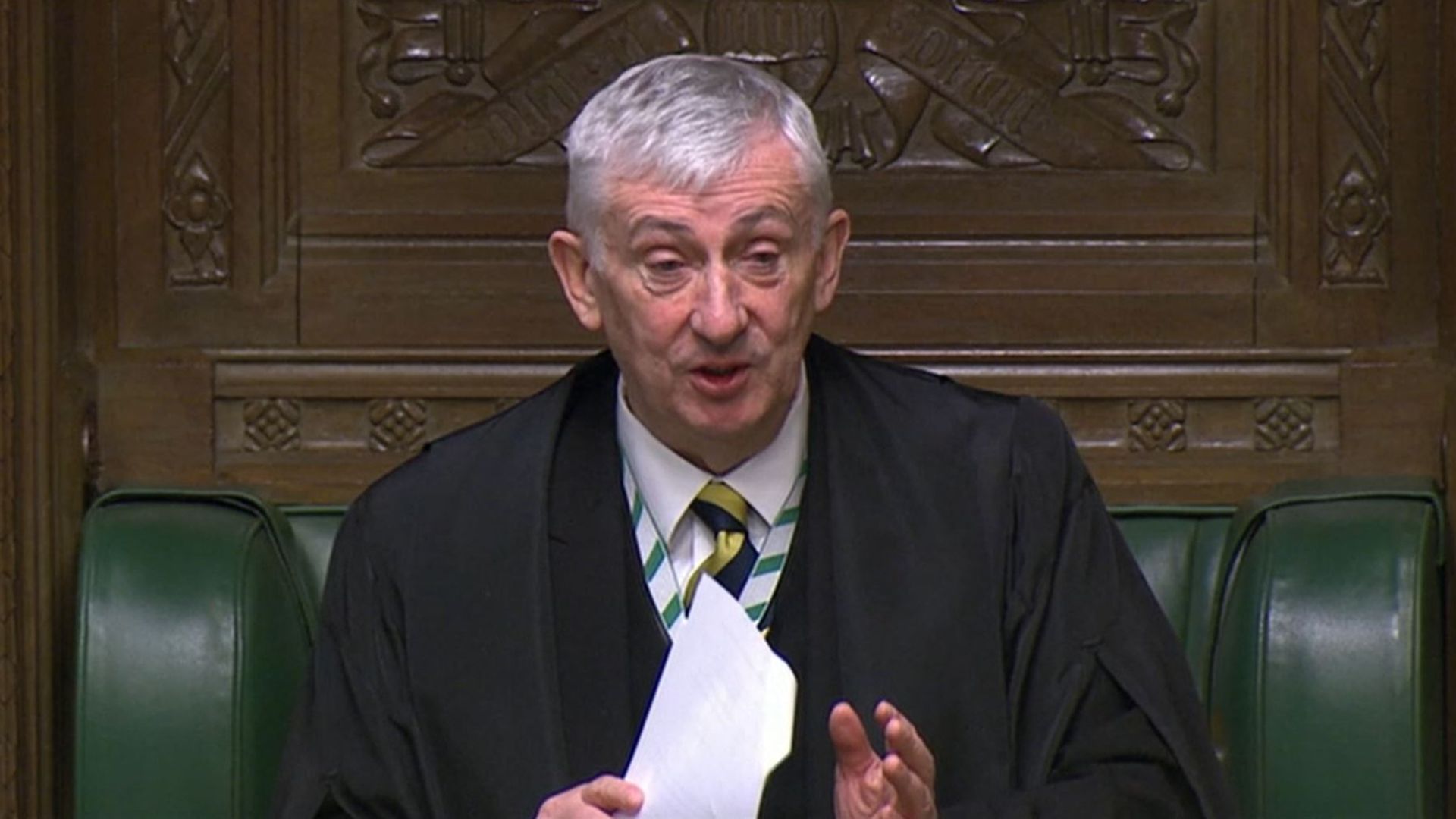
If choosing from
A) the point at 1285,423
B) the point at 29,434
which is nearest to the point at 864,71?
the point at 1285,423

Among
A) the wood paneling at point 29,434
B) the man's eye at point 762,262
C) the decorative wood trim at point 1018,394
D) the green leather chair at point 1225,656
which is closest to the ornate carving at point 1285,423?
the decorative wood trim at point 1018,394

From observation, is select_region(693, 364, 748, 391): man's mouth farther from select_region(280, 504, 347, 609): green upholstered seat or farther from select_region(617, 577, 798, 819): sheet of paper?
select_region(280, 504, 347, 609): green upholstered seat

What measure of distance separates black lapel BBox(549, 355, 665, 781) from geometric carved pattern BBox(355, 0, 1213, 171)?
82cm

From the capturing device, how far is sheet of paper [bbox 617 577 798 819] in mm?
2697

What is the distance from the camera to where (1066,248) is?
160 inches

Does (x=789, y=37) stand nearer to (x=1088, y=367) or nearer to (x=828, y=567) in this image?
(x=1088, y=367)

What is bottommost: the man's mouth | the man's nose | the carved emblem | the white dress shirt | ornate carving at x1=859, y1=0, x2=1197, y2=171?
the white dress shirt

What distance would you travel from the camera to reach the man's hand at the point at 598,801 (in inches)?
109

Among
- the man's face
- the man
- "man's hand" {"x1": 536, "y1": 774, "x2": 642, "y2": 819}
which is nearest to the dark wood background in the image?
the man

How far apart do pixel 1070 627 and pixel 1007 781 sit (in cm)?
20

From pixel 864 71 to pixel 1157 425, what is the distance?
0.72 metres

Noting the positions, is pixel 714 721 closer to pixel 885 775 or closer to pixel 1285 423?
pixel 885 775

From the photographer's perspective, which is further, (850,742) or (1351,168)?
(1351,168)

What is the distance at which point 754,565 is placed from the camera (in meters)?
3.29
